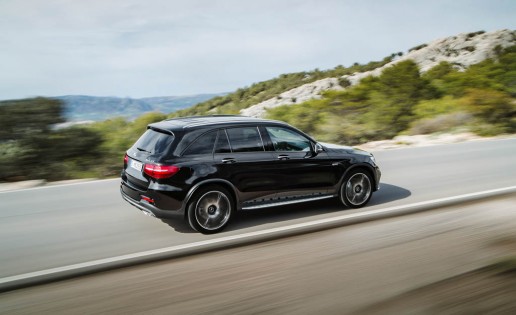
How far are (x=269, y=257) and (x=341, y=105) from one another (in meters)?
15.9

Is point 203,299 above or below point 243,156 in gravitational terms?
below

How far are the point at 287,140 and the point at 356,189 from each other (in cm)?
151

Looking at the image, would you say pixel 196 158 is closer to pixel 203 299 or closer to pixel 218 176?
pixel 218 176

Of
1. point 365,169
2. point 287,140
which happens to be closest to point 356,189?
point 365,169

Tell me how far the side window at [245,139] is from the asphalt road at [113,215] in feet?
3.65

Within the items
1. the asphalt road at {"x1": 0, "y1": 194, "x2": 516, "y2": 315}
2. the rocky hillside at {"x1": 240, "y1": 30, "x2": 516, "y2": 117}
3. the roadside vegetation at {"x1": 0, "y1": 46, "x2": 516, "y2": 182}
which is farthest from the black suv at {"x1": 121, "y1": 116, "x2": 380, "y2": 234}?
the rocky hillside at {"x1": 240, "y1": 30, "x2": 516, "y2": 117}

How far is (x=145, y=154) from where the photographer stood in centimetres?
661

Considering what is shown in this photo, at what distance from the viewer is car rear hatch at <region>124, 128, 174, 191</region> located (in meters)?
6.43

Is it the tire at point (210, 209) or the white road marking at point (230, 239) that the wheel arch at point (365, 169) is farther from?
the tire at point (210, 209)

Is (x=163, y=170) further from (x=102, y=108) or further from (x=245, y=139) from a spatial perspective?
(x=102, y=108)

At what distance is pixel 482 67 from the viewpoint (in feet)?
99.5

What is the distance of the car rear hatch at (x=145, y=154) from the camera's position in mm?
6426

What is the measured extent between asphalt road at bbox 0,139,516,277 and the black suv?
1.19 feet

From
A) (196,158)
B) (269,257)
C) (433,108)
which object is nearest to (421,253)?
(269,257)
